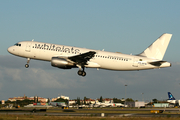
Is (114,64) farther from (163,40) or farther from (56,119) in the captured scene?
(56,119)

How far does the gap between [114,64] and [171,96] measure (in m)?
69.7

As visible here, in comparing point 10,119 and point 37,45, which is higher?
point 37,45

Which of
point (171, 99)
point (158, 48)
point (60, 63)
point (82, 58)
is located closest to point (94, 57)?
point (82, 58)

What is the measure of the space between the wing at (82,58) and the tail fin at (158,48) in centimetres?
1293

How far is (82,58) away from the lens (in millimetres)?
47906

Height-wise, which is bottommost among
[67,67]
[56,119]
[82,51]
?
[56,119]

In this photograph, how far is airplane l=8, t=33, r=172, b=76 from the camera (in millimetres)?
48406

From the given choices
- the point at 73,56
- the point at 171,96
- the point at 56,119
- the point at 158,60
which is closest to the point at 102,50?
the point at 73,56

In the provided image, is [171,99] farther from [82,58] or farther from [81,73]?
[82,58]

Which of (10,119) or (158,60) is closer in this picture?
(10,119)

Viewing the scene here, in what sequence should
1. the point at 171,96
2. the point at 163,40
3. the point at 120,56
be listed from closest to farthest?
the point at 120,56
the point at 163,40
the point at 171,96

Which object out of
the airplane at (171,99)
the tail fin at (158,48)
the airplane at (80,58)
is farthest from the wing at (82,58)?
the airplane at (171,99)

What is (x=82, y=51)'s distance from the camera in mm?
49406

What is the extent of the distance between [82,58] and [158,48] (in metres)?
17.5
